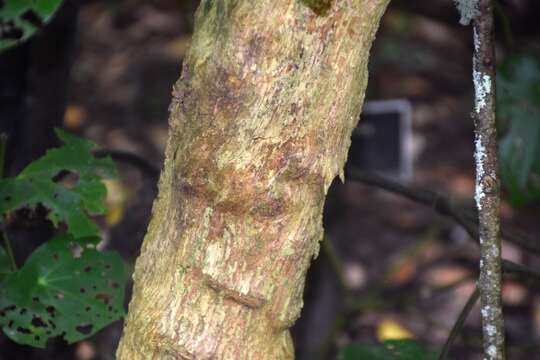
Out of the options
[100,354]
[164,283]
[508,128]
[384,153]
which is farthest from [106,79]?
[164,283]

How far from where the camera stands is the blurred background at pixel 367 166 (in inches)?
52.6

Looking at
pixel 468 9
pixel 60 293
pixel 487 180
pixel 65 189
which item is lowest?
pixel 60 293

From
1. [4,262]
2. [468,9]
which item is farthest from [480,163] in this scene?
[4,262]

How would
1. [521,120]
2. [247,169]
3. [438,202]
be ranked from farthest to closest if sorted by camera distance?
[521,120]
[438,202]
[247,169]

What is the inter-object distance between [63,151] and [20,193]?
83mm

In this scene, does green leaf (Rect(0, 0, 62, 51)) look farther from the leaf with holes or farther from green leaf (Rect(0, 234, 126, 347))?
green leaf (Rect(0, 234, 126, 347))

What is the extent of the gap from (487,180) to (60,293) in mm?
554

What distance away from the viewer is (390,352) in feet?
3.77

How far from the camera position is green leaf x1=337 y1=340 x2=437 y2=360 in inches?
44.3

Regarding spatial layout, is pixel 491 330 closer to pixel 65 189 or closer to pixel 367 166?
pixel 65 189

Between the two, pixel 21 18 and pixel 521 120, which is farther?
pixel 521 120

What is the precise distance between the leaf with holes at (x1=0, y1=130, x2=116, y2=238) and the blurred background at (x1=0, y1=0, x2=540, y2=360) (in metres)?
0.13

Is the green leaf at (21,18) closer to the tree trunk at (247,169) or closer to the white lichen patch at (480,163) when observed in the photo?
the tree trunk at (247,169)

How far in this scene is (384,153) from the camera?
7.64 feet
